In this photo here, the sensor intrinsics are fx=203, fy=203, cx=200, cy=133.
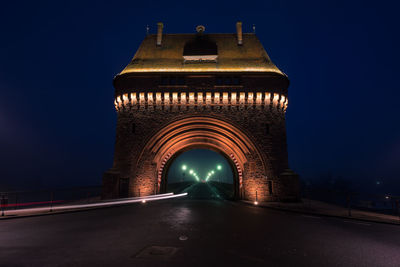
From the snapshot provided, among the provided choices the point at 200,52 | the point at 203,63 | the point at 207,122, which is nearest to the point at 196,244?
the point at 207,122

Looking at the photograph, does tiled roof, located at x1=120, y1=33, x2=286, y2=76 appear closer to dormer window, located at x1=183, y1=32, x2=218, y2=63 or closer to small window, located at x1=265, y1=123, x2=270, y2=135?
dormer window, located at x1=183, y1=32, x2=218, y2=63

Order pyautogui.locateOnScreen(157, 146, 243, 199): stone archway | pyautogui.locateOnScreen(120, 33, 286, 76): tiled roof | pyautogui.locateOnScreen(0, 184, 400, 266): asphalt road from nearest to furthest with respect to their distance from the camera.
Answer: pyautogui.locateOnScreen(0, 184, 400, 266): asphalt road
pyautogui.locateOnScreen(120, 33, 286, 76): tiled roof
pyautogui.locateOnScreen(157, 146, 243, 199): stone archway

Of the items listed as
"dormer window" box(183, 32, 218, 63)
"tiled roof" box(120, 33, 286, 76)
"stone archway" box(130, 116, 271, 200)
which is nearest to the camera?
"stone archway" box(130, 116, 271, 200)

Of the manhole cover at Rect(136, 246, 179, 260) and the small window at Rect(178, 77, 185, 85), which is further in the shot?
the small window at Rect(178, 77, 185, 85)

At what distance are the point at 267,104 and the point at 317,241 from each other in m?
14.5

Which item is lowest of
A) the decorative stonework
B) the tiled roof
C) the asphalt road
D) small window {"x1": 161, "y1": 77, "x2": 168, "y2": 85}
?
the asphalt road

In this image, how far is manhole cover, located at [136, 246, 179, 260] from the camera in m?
5.04

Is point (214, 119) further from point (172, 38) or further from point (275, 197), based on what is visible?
point (172, 38)

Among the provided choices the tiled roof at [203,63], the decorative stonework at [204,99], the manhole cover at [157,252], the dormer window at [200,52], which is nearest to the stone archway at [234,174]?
the decorative stonework at [204,99]

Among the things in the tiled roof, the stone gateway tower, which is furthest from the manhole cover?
the tiled roof

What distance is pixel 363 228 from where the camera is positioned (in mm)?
8516

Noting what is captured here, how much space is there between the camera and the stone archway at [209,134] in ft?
61.6

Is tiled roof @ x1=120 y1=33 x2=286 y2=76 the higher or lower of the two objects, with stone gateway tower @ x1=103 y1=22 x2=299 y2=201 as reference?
higher

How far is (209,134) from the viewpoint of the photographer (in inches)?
867
